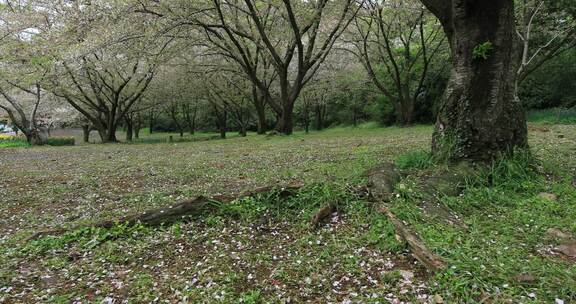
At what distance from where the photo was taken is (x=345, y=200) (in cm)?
457

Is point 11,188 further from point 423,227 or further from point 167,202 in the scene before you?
point 423,227

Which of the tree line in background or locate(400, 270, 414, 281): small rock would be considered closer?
locate(400, 270, 414, 281): small rock

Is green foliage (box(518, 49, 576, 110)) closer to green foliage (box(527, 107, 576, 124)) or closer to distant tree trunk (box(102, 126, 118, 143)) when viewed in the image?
green foliage (box(527, 107, 576, 124))

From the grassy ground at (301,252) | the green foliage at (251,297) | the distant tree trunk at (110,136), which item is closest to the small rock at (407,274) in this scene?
the grassy ground at (301,252)

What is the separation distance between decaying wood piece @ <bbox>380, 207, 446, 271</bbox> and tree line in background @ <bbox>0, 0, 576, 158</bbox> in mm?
2257

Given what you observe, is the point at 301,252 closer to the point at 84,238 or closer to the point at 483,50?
the point at 84,238

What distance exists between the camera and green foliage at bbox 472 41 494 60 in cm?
499

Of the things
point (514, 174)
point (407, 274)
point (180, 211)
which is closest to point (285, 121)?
point (514, 174)

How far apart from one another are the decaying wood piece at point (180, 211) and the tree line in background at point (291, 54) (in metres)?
2.85

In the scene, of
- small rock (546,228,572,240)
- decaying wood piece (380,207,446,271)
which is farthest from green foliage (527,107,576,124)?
decaying wood piece (380,207,446,271)

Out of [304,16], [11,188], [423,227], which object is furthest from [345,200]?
[304,16]

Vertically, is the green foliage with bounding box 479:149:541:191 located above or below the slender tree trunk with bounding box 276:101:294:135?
below

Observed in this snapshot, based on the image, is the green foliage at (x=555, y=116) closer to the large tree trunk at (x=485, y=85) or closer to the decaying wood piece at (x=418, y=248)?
the large tree trunk at (x=485, y=85)

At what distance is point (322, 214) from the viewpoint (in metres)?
4.26
